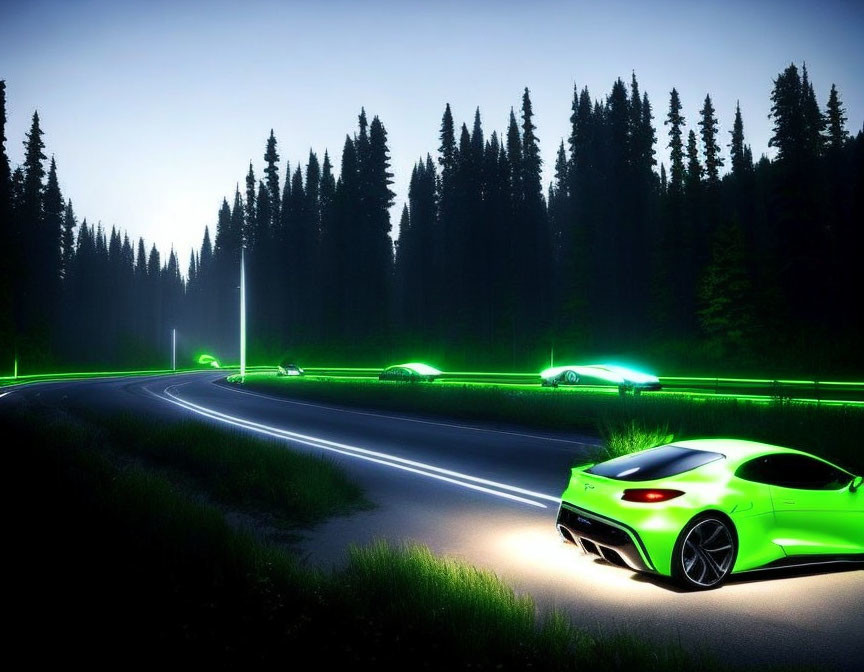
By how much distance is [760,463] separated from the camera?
623 centimetres

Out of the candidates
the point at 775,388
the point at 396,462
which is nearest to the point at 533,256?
the point at 775,388

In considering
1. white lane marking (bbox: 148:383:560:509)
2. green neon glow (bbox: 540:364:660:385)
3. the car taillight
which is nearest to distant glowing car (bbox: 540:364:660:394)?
green neon glow (bbox: 540:364:660:385)

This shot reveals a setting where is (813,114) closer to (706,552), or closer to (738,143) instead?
(738,143)

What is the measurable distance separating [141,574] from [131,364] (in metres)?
98.3

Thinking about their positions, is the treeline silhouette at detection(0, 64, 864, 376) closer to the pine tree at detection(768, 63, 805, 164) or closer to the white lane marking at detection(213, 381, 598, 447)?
the pine tree at detection(768, 63, 805, 164)

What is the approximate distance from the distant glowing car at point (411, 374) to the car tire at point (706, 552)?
102ft

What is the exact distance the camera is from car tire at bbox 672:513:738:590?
5656 mm

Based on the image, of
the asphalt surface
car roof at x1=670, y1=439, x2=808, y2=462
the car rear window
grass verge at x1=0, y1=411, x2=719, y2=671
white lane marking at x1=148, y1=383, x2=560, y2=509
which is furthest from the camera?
white lane marking at x1=148, y1=383, x2=560, y2=509

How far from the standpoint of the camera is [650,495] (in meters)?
5.70

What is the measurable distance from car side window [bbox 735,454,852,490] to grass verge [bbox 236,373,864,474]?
5.01 m

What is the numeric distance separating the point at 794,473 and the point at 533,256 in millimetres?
62862

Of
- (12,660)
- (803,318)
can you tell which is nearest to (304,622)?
(12,660)

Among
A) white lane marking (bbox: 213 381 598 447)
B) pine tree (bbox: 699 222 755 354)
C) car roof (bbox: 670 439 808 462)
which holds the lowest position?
white lane marking (bbox: 213 381 598 447)

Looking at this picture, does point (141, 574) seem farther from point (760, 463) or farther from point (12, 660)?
point (760, 463)
